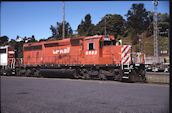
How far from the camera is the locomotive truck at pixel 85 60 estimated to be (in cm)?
1488

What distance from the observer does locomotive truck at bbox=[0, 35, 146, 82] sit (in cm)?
1488

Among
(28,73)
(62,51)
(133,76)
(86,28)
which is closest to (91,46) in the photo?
(62,51)

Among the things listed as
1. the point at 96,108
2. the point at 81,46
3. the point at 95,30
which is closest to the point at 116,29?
the point at 95,30

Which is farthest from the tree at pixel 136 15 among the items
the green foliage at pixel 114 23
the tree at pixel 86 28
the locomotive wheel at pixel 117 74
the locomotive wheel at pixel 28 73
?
the locomotive wheel at pixel 28 73

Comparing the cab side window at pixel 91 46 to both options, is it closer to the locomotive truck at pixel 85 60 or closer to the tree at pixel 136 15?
the locomotive truck at pixel 85 60

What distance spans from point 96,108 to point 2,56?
20.7 meters

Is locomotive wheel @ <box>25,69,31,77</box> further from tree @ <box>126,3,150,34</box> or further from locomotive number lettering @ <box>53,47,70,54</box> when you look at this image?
tree @ <box>126,3,150,34</box>

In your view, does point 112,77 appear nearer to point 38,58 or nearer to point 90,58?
point 90,58

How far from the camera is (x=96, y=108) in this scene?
20.5 feet

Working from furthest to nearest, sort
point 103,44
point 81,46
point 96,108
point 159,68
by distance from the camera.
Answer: point 159,68 < point 81,46 < point 103,44 < point 96,108

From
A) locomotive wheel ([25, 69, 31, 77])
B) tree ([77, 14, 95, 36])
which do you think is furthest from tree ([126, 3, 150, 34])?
locomotive wheel ([25, 69, 31, 77])

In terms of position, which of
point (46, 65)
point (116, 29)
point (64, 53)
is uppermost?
point (116, 29)

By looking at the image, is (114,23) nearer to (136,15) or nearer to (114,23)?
(114,23)

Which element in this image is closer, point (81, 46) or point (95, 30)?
point (81, 46)
